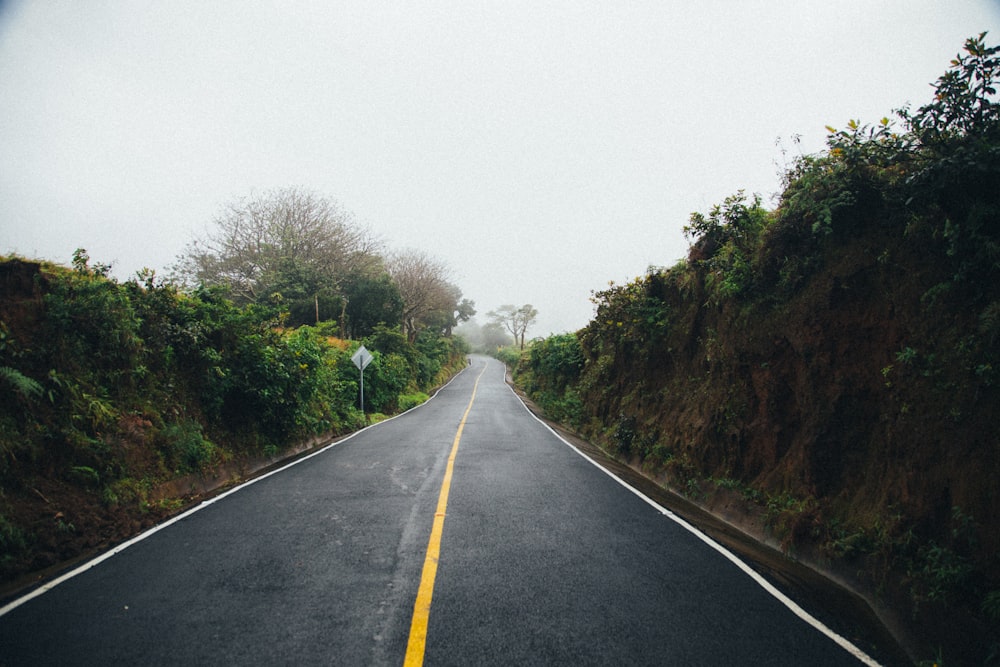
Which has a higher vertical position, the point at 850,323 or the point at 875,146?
the point at 875,146

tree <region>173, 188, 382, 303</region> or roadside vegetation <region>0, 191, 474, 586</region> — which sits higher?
tree <region>173, 188, 382, 303</region>

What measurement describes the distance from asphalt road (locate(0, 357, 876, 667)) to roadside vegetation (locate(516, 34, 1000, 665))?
1.22 meters

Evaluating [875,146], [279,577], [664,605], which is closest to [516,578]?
[664,605]

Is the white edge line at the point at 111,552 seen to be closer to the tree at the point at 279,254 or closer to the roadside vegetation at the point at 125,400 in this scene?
the roadside vegetation at the point at 125,400

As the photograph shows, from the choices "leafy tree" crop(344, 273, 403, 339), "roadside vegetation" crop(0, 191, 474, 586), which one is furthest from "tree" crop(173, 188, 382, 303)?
"roadside vegetation" crop(0, 191, 474, 586)

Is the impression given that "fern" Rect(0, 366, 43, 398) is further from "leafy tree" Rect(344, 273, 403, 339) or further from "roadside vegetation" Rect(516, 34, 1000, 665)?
"leafy tree" Rect(344, 273, 403, 339)

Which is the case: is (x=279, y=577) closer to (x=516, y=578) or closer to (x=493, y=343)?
(x=516, y=578)

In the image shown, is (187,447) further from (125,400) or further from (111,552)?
(111,552)

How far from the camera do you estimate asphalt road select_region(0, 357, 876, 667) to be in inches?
110

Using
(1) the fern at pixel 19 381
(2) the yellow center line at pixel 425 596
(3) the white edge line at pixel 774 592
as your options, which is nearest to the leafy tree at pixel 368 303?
(1) the fern at pixel 19 381

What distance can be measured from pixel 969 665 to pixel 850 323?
139 inches

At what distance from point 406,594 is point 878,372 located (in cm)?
552

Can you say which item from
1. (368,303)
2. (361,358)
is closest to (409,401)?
(361,358)

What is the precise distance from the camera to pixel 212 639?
2.87 meters
